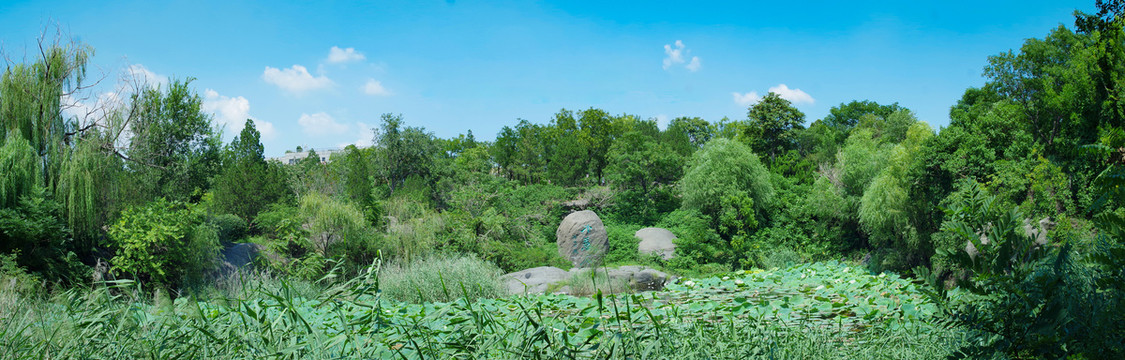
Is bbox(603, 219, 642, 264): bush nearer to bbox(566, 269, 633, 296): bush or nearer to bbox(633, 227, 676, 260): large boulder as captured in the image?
bbox(633, 227, 676, 260): large boulder

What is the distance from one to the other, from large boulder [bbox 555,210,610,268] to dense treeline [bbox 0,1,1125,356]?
0.49 metres

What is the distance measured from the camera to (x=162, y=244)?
33.5 feet

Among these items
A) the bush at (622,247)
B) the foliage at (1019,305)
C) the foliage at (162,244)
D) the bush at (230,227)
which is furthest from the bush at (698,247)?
the foliage at (1019,305)

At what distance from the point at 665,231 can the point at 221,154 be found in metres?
14.6

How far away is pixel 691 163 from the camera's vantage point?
63.5 feet

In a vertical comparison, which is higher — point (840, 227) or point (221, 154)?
point (221, 154)

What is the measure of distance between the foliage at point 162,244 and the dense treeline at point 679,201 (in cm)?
4

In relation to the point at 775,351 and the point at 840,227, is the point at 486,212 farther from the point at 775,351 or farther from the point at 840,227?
the point at 775,351

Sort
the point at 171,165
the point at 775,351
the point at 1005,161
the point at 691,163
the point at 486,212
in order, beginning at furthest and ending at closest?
the point at 691,163, the point at 171,165, the point at 486,212, the point at 1005,161, the point at 775,351

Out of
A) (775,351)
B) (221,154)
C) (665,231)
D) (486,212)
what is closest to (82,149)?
(486,212)

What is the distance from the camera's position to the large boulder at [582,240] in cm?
1598

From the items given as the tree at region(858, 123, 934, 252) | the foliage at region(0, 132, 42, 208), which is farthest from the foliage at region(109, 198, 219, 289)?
the tree at region(858, 123, 934, 252)

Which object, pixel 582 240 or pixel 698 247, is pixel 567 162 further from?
pixel 698 247

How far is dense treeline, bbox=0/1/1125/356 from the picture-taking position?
2.44 meters
